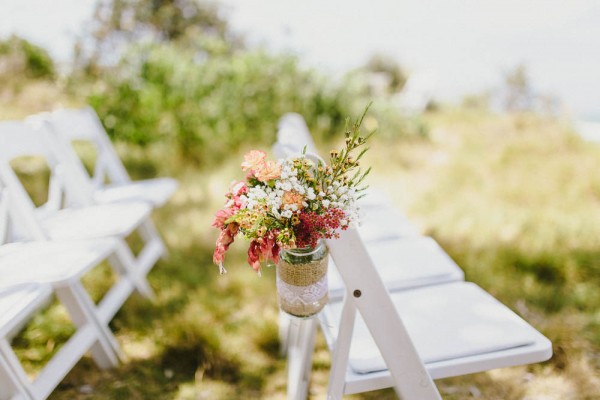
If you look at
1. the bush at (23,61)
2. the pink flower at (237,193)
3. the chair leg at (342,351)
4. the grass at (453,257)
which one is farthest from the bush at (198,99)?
the chair leg at (342,351)

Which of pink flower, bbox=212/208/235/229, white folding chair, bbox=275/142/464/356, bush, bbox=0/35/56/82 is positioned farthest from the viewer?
bush, bbox=0/35/56/82

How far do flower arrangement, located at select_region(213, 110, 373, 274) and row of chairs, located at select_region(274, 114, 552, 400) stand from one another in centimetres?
6

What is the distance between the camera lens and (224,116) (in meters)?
4.30

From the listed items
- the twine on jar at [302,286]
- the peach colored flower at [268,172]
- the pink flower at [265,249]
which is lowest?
the twine on jar at [302,286]

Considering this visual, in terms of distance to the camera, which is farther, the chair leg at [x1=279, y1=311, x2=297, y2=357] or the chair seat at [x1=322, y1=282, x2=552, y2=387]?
the chair leg at [x1=279, y1=311, x2=297, y2=357]

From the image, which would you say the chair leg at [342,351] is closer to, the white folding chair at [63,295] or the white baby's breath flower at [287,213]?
the white baby's breath flower at [287,213]

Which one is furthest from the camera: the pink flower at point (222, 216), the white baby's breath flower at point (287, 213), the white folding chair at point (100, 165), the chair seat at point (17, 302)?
the white folding chair at point (100, 165)

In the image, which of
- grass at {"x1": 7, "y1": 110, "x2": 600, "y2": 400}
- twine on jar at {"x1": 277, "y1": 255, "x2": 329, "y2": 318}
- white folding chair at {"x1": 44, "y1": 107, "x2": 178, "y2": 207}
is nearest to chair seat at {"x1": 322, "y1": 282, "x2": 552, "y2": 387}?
twine on jar at {"x1": 277, "y1": 255, "x2": 329, "y2": 318}

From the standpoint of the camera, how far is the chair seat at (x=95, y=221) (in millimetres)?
1903

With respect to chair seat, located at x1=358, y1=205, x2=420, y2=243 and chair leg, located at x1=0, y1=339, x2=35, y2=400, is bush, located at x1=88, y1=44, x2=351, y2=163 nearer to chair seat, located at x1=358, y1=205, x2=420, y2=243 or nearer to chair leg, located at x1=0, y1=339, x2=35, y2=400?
chair seat, located at x1=358, y1=205, x2=420, y2=243

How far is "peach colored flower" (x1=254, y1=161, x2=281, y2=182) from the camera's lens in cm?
97

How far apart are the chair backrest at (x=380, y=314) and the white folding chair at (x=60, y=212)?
1.33m

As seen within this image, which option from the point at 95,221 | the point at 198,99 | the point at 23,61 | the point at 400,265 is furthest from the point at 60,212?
the point at 23,61

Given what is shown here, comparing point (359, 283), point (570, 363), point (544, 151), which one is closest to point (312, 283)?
point (359, 283)
